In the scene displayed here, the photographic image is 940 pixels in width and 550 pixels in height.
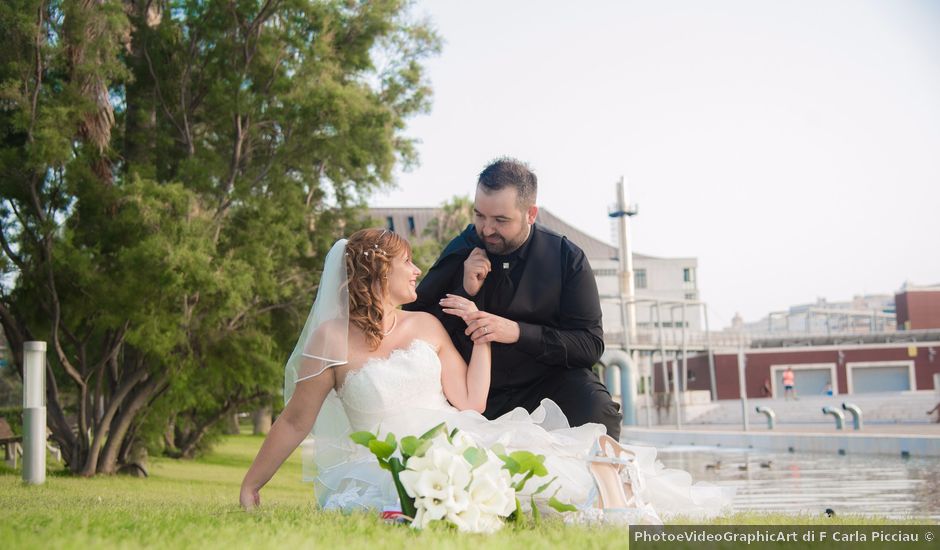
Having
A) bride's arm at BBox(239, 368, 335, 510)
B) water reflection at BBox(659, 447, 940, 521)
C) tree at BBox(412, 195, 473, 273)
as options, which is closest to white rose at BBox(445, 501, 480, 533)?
bride's arm at BBox(239, 368, 335, 510)

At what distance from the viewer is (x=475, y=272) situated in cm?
559

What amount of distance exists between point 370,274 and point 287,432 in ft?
3.22

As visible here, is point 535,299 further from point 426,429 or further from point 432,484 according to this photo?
point 432,484

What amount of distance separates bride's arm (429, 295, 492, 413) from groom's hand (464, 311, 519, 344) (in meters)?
0.06

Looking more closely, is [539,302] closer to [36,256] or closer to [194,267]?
[194,267]

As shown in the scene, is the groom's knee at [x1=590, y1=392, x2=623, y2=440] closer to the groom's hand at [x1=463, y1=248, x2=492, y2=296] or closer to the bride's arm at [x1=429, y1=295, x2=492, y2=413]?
the bride's arm at [x1=429, y1=295, x2=492, y2=413]

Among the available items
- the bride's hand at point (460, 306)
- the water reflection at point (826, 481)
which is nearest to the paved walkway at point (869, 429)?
the water reflection at point (826, 481)

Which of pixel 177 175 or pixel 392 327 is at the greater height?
pixel 177 175

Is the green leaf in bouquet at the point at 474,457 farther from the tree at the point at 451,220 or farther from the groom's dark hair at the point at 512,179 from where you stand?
the tree at the point at 451,220

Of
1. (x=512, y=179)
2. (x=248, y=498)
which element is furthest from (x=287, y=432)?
(x=512, y=179)

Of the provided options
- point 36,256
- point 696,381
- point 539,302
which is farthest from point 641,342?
point 539,302

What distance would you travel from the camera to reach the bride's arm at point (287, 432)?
187 inches

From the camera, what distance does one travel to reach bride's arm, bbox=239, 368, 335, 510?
4.76 meters

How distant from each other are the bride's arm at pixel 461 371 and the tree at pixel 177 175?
8939 millimetres
